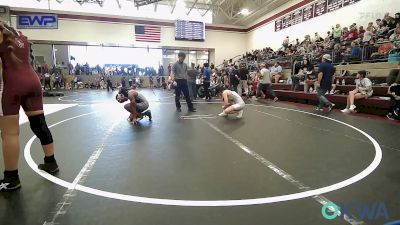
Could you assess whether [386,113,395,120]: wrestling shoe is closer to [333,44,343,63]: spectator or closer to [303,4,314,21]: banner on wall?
[333,44,343,63]: spectator

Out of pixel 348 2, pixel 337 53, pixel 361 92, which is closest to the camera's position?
pixel 361 92

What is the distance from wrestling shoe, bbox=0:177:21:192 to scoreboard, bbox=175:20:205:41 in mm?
21866

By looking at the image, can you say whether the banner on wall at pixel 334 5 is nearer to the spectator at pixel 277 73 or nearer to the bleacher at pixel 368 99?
the spectator at pixel 277 73

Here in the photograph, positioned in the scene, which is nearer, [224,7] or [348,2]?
[348,2]

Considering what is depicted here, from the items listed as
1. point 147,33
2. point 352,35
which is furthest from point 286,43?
point 147,33

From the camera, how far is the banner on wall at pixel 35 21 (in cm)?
1945

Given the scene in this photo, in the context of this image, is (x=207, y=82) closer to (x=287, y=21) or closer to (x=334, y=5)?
(x=334, y=5)

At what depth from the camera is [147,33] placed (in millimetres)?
23156

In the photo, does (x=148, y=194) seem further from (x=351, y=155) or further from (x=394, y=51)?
(x=394, y=51)

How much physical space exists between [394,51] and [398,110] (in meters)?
3.38

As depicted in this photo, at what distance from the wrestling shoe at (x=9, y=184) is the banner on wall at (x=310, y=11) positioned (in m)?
15.6

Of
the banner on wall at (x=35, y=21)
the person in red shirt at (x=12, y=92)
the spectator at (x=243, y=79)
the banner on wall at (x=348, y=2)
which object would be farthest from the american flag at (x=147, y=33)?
the person in red shirt at (x=12, y=92)

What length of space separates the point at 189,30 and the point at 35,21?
11.0 metres

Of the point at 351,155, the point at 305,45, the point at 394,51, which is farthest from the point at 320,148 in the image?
the point at 305,45
